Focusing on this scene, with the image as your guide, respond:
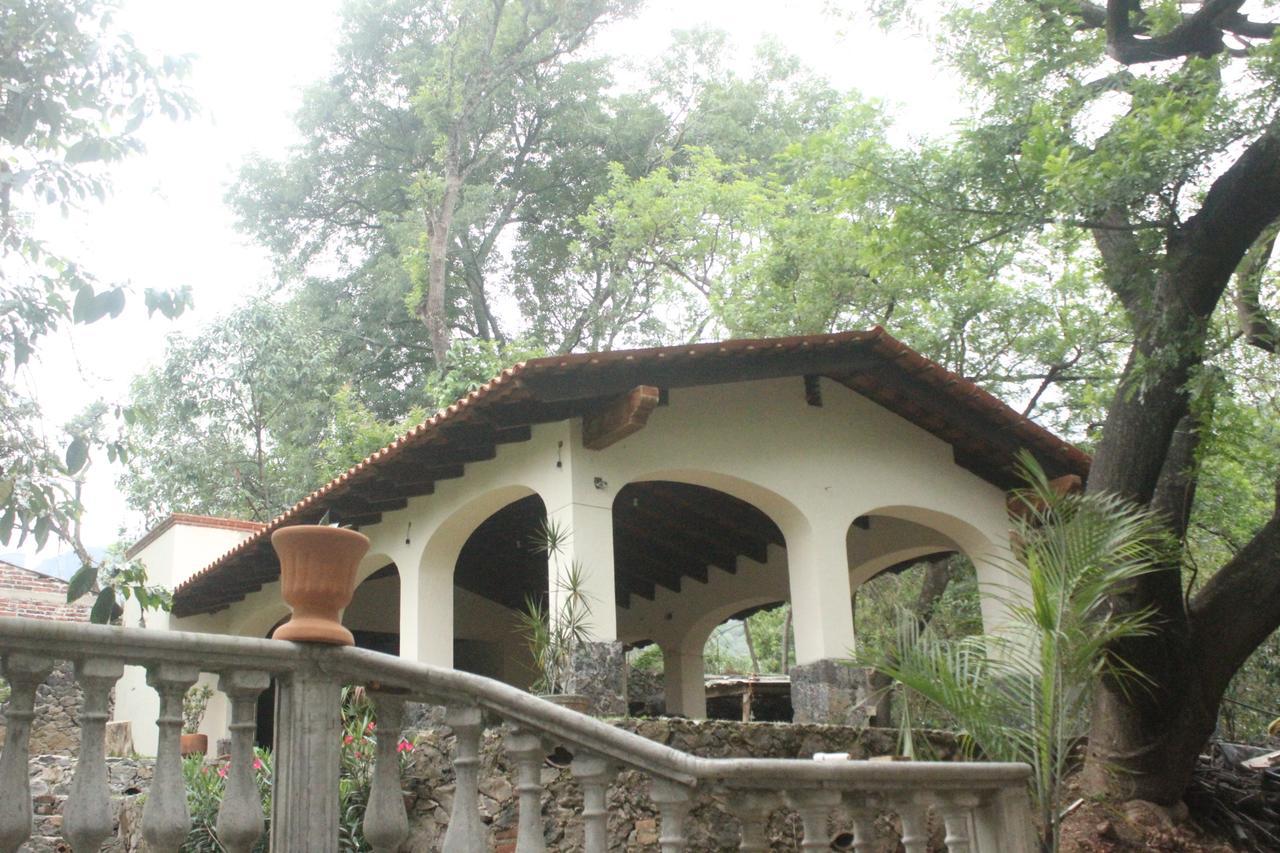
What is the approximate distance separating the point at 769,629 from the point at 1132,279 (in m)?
18.3

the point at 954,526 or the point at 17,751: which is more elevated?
the point at 954,526

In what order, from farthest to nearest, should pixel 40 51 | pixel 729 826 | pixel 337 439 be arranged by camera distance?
pixel 337 439 → pixel 729 826 → pixel 40 51

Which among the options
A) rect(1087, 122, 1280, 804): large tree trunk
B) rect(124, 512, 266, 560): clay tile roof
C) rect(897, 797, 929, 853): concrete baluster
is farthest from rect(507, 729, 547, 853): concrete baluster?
rect(124, 512, 266, 560): clay tile roof

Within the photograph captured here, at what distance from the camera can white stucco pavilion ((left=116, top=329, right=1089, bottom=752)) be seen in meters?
8.23

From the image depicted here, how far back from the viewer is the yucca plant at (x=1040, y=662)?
5.25m

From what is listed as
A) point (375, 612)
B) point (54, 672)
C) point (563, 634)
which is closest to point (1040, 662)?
point (563, 634)

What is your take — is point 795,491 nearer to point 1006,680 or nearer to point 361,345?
point 1006,680

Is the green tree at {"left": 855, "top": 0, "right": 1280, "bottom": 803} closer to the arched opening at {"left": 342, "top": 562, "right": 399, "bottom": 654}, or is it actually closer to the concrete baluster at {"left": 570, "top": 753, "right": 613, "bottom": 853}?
the concrete baluster at {"left": 570, "top": 753, "right": 613, "bottom": 853}

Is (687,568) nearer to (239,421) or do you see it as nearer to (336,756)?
(239,421)

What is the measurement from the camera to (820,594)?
8828 millimetres

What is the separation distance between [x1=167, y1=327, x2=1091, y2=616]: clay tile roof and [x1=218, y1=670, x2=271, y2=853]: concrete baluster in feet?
15.1

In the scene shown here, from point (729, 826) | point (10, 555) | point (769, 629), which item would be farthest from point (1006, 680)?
point (769, 629)

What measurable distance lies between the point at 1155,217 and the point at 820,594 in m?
3.64

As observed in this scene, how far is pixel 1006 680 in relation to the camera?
561 centimetres
